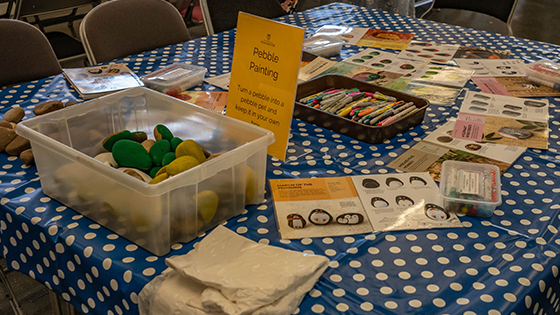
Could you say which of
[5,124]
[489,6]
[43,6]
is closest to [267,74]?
[5,124]

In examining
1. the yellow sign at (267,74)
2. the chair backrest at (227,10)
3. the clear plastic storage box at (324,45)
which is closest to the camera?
the yellow sign at (267,74)

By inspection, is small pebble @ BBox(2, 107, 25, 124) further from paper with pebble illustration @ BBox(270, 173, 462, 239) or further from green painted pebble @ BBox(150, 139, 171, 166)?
paper with pebble illustration @ BBox(270, 173, 462, 239)

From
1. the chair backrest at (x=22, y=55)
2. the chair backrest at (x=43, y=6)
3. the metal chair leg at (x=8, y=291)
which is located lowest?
the metal chair leg at (x=8, y=291)

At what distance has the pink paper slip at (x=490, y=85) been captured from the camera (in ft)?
4.39

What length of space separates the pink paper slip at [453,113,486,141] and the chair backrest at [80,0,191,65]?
1109mm

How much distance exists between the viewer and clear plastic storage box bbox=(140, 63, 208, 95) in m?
1.27

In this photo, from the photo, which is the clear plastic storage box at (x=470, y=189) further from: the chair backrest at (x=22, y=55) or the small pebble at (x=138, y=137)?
the chair backrest at (x=22, y=55)

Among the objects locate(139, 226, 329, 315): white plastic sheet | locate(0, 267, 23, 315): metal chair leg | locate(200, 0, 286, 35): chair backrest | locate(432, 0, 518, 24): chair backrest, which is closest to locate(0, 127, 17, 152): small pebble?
locate(0, 267, 23, 315): metal chair leg

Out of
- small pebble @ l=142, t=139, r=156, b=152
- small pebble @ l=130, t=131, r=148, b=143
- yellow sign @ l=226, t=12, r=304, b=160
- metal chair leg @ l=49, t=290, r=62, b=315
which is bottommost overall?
metal chair leg @ l=49, t=290, r=62, b=315

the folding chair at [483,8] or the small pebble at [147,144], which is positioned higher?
the small pebble at [147,144]

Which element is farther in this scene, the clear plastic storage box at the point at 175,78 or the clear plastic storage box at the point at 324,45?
the clear plastic storage box at the point at 324,45

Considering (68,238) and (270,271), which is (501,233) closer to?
(270,271)

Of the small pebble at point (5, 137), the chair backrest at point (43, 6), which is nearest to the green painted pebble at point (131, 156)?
the small pebble at point (5, 137)

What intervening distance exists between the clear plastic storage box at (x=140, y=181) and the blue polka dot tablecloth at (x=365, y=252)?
0.10 feet
